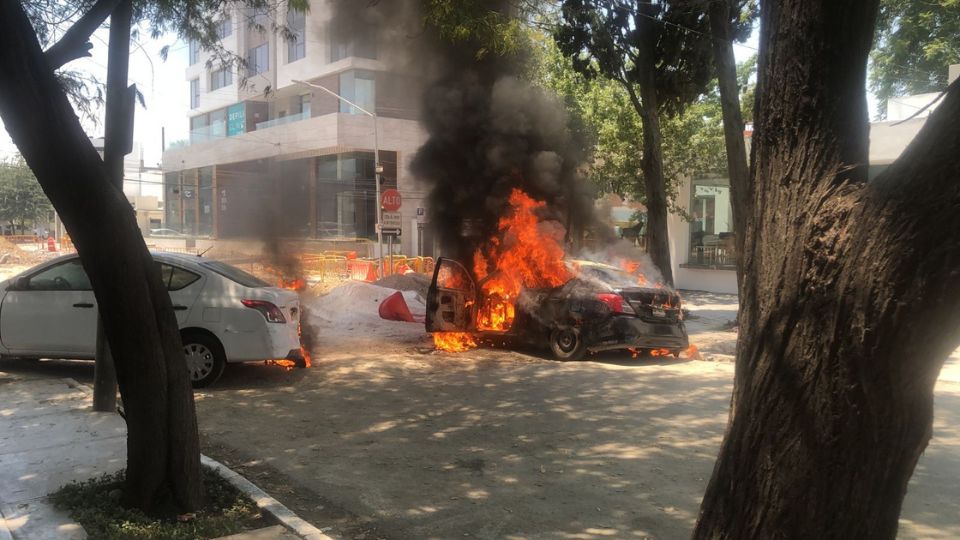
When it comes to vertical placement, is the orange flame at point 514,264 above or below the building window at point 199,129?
below

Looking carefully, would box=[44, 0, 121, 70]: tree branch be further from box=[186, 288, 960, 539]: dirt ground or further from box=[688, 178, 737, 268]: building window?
box=[688, 178, 737, 268]: building window

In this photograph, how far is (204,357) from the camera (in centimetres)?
771

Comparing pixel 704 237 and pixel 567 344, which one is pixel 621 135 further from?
pixel 567 344

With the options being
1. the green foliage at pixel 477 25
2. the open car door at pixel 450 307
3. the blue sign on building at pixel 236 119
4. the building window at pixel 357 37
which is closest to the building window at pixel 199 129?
the blue sign on building at pixel 236 119

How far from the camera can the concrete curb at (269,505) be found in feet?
12.9

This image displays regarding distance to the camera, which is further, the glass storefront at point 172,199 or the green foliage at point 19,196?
the green foliage at point 19,196

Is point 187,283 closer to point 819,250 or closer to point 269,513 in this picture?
point 269,513

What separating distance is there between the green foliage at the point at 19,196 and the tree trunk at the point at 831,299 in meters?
58.4

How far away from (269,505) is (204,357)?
3.89m

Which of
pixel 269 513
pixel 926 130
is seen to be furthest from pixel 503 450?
pixel 926 130

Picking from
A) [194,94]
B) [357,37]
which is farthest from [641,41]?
[194,94]

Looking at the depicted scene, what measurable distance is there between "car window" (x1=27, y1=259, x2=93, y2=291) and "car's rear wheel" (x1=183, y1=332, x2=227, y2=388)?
4.60 ft

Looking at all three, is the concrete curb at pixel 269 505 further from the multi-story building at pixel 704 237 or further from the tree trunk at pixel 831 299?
the multi-story building at pixel 704 237

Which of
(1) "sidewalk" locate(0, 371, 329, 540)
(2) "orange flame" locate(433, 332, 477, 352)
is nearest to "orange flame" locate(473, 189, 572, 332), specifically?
(2) "orange flame" locate(433, 332, 477, 352)
